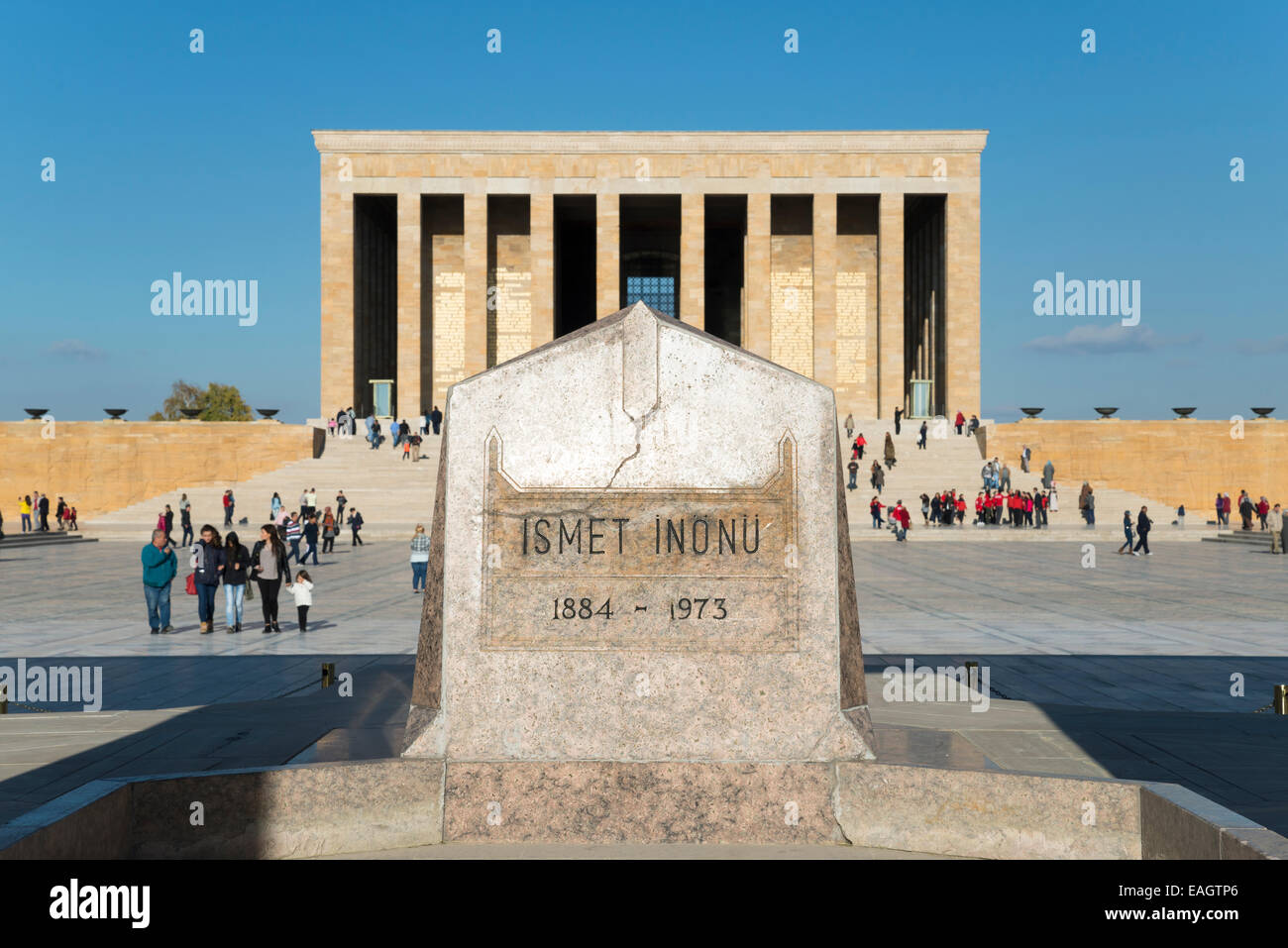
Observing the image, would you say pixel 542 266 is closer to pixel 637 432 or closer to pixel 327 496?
pixel 327 496

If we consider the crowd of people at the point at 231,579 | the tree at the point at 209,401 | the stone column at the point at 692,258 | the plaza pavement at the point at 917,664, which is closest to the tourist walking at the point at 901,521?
the plaza pavement at the point at 917,664

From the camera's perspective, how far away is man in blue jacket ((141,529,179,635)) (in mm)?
11672

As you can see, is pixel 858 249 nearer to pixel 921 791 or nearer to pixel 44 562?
pixel 44 562

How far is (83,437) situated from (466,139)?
823 inches

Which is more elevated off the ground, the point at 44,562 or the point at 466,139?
the point at 466,139

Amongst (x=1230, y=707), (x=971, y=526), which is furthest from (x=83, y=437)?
(x=1230, y=707)

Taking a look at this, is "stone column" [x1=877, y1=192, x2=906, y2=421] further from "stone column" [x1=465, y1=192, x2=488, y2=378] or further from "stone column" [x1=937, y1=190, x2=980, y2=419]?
"stone column" [x1=465, y1=192, x2=488, y2=378]

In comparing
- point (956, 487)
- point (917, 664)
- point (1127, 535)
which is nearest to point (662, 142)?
point (956, 487)

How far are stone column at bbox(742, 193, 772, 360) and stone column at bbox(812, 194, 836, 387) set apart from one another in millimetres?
2255

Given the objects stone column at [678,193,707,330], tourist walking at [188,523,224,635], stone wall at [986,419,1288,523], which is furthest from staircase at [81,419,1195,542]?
tourist walking at [188,523,224,635]

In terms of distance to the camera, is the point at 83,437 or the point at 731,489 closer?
the point at 731,489

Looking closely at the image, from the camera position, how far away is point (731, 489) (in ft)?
14.4

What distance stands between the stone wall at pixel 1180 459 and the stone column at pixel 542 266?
2189 cm

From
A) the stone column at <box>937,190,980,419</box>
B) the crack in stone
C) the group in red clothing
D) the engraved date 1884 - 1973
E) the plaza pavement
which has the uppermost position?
the stone column at <box>937,190,980,419</box>
